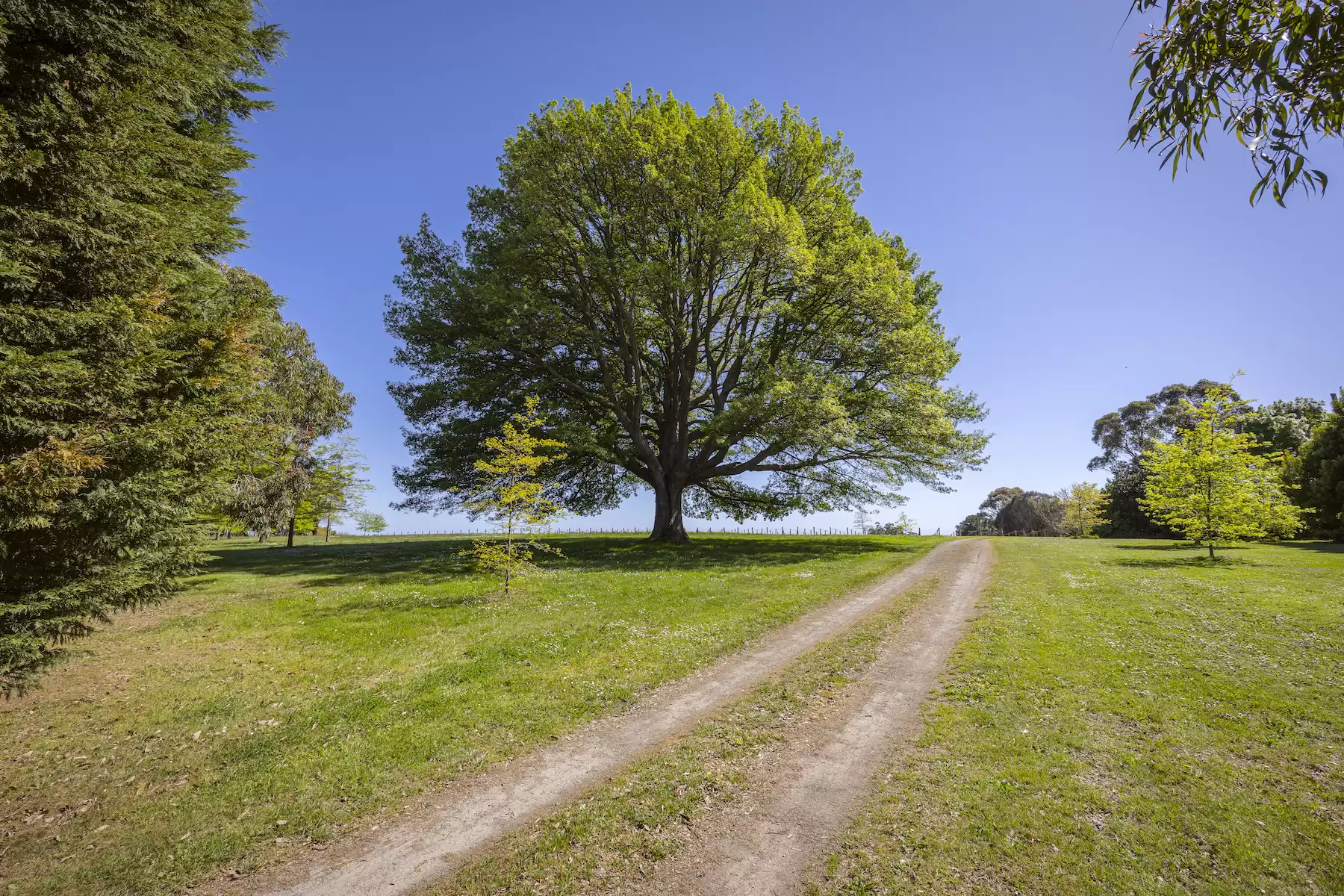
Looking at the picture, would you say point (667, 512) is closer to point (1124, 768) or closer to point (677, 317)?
point (677, 317)

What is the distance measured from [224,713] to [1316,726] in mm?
18691

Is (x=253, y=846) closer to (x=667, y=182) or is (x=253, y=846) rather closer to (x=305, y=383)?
(x=667, y=182)

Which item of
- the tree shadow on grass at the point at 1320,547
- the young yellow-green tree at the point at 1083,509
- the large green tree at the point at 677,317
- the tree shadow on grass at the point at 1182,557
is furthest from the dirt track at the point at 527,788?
the young yellow-green tree at the point at 1083,509

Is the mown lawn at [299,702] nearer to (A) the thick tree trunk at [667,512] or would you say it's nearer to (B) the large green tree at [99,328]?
(B) the large green tree at [99,328]

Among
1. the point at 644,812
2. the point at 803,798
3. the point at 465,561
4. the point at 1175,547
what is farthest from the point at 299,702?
the point at 1175,547

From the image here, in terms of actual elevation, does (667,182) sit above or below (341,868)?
above

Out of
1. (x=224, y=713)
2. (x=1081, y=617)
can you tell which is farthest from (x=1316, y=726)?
(x=224, y=713)

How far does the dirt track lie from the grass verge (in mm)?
351

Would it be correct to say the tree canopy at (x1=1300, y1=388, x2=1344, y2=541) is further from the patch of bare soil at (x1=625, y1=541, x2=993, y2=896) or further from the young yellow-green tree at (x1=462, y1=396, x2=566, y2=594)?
the young yellow-green tree at (x1=462, y1=396, x2=566, y2=594)

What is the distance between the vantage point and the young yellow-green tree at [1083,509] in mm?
56031

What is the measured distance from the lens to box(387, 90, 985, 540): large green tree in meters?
25.0

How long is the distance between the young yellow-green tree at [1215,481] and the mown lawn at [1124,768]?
16.5 meters

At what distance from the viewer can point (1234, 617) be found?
14.3 m

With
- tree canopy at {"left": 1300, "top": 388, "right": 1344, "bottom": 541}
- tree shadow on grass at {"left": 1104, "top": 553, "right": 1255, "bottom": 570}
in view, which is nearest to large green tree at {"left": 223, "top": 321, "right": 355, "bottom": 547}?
tree shadow on grass at {"left": 1104, "top": 553, "right": 1255, "bottom": 570}
